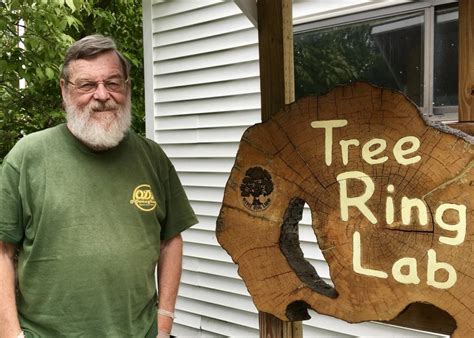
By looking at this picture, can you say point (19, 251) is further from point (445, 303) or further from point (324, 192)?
point (445, 303)

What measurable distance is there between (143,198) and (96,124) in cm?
30

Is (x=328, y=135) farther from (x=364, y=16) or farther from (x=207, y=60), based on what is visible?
(x=207, y=60)

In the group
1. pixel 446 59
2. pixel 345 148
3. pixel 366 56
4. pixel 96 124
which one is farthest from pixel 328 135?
pixel 366 56

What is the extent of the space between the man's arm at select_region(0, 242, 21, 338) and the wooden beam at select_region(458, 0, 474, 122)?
154cm

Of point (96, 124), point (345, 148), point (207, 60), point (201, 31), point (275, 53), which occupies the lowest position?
point (345, 148)

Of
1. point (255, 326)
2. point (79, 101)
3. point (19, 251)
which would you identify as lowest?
point (255, 326)

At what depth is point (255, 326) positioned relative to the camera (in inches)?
138

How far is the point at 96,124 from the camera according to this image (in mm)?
1793

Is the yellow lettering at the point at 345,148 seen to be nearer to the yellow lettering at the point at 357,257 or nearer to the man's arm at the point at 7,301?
the yellow lettering at the point at 357,257

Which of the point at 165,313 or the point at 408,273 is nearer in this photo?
the point at 408,273

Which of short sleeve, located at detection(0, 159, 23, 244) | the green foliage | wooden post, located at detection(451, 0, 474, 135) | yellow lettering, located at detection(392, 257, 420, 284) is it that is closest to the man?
short sleeve, located at detection(0, 159, 23, 244)

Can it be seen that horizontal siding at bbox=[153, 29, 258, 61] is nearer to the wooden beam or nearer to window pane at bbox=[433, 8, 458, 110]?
window pane at bbox=[433, 8, 458, 110]

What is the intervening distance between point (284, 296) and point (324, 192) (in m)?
0.37

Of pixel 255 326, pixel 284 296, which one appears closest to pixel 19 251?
pixel 284 296
